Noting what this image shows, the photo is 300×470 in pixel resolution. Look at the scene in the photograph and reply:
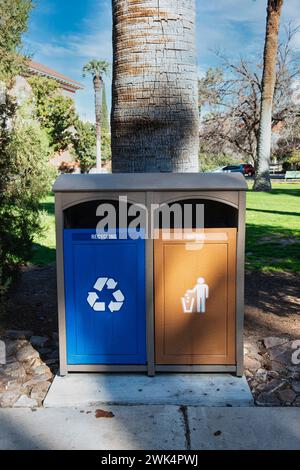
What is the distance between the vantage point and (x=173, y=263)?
3664mm

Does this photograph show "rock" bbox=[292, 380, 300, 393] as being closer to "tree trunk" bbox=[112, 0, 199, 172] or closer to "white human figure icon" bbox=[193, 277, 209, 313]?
"white human figure icon" bbox=[193, 277, 209, 313]

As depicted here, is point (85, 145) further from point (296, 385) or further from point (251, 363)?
point (296, 385)

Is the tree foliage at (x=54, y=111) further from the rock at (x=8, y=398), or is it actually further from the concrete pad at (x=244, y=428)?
the concrete pad at (x=244, y=428)

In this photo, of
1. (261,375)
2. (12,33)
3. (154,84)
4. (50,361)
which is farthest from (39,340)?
(12,33)

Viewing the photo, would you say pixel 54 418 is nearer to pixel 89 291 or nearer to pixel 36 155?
pixel 89 291

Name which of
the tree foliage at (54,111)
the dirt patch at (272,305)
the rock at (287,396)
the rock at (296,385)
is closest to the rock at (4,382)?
the rock at (287,396)

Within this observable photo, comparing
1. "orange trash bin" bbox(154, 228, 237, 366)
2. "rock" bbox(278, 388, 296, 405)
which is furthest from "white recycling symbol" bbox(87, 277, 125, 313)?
"rock" bbox(278, 388, 296, 405)

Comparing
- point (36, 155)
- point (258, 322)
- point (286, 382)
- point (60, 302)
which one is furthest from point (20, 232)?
point (286, 382)

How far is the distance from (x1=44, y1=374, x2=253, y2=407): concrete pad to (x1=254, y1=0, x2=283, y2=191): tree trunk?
20301 millimetres

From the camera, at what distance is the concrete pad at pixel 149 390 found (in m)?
3.44

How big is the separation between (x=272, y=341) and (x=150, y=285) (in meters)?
1.56

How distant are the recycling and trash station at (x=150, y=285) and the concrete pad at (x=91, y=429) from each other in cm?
51

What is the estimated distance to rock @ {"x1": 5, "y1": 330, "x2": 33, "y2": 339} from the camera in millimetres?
4715

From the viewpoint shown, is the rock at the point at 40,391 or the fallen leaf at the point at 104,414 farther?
the rock at the point at 40,391
